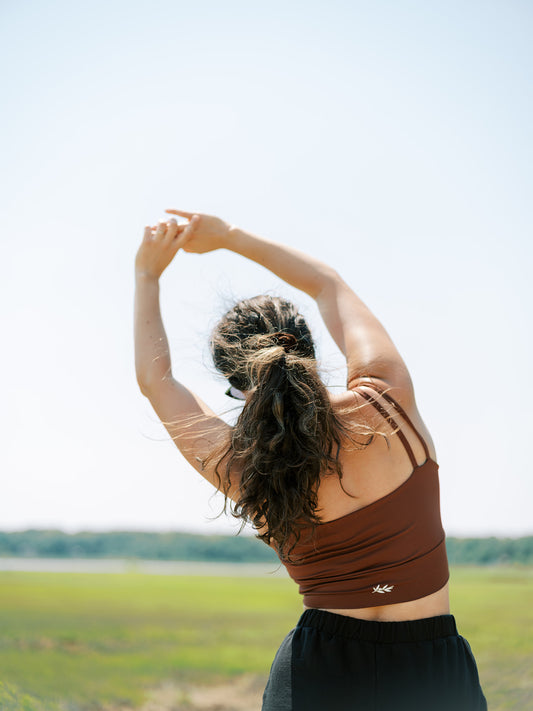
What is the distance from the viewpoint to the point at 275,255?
1.91 meters

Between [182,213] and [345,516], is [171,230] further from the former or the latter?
[345,516]

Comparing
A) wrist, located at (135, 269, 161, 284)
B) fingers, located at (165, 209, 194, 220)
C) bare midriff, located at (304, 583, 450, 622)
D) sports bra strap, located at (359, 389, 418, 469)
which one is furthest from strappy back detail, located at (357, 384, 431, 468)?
fingers, located at (165, 209, 194, 220)

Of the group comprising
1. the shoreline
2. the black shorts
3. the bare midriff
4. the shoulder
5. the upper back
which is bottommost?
the shoreline

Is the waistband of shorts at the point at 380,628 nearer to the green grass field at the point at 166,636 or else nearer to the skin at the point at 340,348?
the skin at the point at 340,348

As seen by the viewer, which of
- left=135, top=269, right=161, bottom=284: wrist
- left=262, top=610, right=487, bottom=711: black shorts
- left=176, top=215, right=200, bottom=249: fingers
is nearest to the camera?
left=262, top=610, right=487, bottom=711: black shorts

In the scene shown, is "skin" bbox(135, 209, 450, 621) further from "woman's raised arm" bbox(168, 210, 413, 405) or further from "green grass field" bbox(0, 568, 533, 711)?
"green grass field" bbox(0, 568, 533, 711)

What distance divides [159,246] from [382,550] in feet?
3.60

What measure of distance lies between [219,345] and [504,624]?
683 inches

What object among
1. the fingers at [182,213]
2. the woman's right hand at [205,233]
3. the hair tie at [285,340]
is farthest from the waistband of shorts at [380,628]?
the fingers at [182,213]

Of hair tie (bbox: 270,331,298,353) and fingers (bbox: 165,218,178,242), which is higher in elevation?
fingers (bbox: 165,218,178,242)

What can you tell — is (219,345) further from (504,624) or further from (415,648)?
(504,624)

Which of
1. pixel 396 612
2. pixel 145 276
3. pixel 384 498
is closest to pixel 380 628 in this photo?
pixel 396 612

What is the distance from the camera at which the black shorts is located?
139 centimetres

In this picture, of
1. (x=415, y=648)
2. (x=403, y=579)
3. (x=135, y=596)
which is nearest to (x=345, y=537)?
(x=403, y=579)
